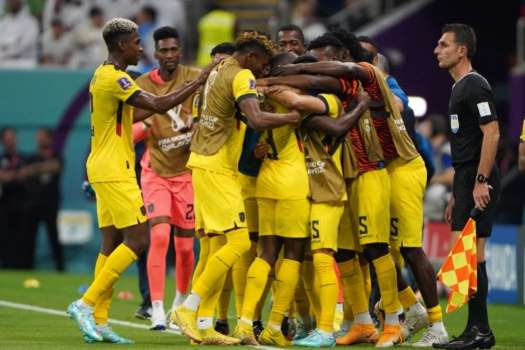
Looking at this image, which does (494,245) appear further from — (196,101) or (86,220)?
(86,220)

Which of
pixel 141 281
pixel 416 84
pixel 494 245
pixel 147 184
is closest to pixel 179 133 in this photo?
pixel 147 184

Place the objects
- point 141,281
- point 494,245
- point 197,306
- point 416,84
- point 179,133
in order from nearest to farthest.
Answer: point 197,306, point 179,133, point 141,281, point 494,245, point 416,84

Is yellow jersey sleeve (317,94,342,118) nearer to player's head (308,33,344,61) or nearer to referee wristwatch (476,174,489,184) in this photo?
player's head (308,33,344,61)

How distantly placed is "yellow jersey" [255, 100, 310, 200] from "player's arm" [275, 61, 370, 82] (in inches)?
12.1

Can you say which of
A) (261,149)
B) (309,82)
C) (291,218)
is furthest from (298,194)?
(309,82)

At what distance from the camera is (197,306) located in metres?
10.7

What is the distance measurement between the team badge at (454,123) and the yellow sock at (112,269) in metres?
2.65

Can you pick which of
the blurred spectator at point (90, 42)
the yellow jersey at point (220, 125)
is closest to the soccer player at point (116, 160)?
the yellow jersey at point (220, 125)

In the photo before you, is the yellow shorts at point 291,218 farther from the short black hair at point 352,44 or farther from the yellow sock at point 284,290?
the short black hair at point 352,44

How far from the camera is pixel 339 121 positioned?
1067 centimetres

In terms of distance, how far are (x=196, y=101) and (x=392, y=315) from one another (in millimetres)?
2505

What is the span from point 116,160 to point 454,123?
263cm

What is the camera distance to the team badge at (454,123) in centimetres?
1083

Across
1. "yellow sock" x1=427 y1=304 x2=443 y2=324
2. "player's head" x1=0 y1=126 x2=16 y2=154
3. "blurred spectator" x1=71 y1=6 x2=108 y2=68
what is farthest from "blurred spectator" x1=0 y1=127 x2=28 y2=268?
"yellow sock" x1=427 y1=304 x2=443 y2=324
